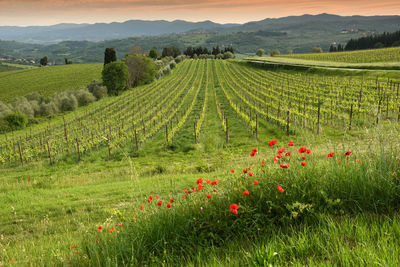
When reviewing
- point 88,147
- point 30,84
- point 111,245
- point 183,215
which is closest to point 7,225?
point 111,245

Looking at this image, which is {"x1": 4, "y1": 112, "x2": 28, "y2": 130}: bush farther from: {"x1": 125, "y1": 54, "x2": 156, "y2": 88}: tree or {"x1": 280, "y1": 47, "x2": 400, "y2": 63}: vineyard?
{"x1": 280, "y1": 47, "x2": 400, "y2": 63}: vineyard

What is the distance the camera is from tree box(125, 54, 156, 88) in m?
69.4

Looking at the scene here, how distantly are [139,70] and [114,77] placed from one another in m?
11.0

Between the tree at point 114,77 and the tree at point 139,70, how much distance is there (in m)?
6.16

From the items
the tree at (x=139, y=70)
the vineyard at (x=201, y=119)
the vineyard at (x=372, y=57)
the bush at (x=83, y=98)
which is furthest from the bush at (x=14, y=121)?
the vineyard at (x=372, y=57)

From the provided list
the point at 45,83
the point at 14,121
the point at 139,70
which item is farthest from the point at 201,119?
the point at 45,83

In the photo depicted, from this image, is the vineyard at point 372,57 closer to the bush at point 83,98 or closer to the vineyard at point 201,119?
the vineyard at point 201,119

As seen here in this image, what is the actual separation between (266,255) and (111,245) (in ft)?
6.97

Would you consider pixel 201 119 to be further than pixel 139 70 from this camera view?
No

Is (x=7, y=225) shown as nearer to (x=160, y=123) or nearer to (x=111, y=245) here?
(x=111, y=245)

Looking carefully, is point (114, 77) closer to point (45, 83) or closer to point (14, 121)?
point (14, 121)

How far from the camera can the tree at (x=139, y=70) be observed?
228 ft

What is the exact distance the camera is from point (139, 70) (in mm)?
70250

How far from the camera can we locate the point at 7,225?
25.3ft
